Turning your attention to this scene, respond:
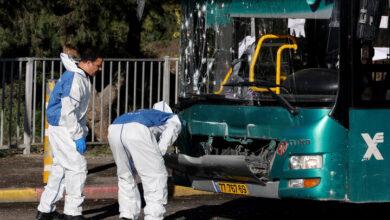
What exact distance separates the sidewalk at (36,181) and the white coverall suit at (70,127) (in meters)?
1.87

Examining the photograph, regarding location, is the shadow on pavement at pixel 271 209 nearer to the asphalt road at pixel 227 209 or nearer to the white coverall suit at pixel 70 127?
the asphalt road at pixel 227 209

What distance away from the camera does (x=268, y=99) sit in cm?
743

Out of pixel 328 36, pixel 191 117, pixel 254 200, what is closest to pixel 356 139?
pixel 328 36

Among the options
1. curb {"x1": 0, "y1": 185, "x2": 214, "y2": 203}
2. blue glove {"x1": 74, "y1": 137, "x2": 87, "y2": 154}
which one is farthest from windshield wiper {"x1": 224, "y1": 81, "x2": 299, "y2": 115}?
curb {"x1": 0, "y1": 185, "x2": 214, "y2": 203}

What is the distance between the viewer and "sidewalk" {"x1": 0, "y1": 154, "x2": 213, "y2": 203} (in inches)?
373

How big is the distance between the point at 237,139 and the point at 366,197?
1.41m

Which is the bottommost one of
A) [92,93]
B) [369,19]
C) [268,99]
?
[92,93]

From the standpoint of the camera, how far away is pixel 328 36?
23.4 ft

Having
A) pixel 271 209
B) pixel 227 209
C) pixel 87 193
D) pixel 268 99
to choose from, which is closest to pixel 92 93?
pixel 87 193

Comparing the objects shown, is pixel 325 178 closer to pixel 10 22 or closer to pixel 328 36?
pixel 328 36

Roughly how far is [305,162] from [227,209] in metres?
2.29

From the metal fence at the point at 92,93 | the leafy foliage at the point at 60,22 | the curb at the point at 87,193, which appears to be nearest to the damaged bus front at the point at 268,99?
the curb at the point at 87,193

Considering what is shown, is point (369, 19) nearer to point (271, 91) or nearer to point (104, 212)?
point (271, 91)

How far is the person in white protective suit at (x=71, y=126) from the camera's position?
24.7 ft
